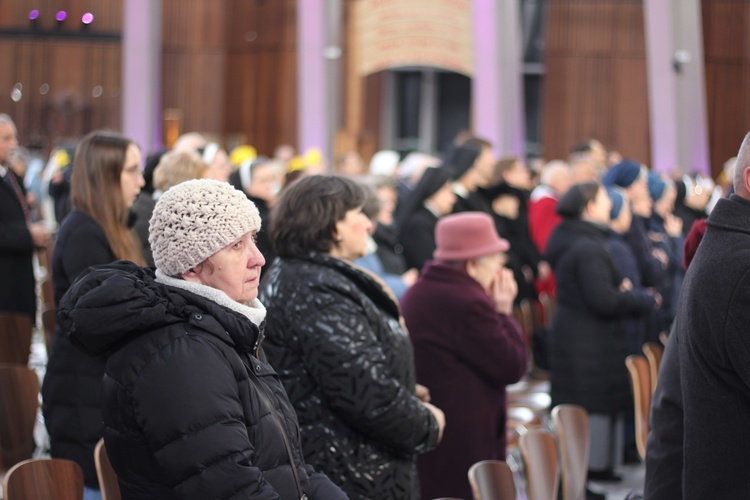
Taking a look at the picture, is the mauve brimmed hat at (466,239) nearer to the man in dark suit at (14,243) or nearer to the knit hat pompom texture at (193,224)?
the knit hat pompom texture at (193,224)

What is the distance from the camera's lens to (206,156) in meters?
6.54

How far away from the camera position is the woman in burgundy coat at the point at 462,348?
391 cm

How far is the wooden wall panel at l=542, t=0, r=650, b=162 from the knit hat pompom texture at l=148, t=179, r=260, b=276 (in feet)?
50.9

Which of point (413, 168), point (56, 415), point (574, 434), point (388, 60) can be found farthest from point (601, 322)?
point (388, 60)

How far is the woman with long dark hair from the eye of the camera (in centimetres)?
351

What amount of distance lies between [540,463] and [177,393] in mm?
1575

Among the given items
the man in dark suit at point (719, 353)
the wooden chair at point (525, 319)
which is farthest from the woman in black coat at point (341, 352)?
the wooden chair at point (525, 319)

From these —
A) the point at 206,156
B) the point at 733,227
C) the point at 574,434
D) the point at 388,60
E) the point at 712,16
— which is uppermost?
the point at 712,16

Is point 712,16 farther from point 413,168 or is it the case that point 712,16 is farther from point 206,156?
point 206,156

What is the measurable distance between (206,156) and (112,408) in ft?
14.4

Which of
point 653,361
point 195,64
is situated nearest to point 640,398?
point 653,361

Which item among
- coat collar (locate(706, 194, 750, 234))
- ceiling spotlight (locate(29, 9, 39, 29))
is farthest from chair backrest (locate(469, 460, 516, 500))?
ceiling spotlight (locate(29, 9, 39, 29))

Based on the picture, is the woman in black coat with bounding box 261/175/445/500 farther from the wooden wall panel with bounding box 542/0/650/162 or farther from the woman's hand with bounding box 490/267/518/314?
the wooden wall panel with bounding box 542/0/650/162

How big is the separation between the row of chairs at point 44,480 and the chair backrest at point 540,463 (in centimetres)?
132
